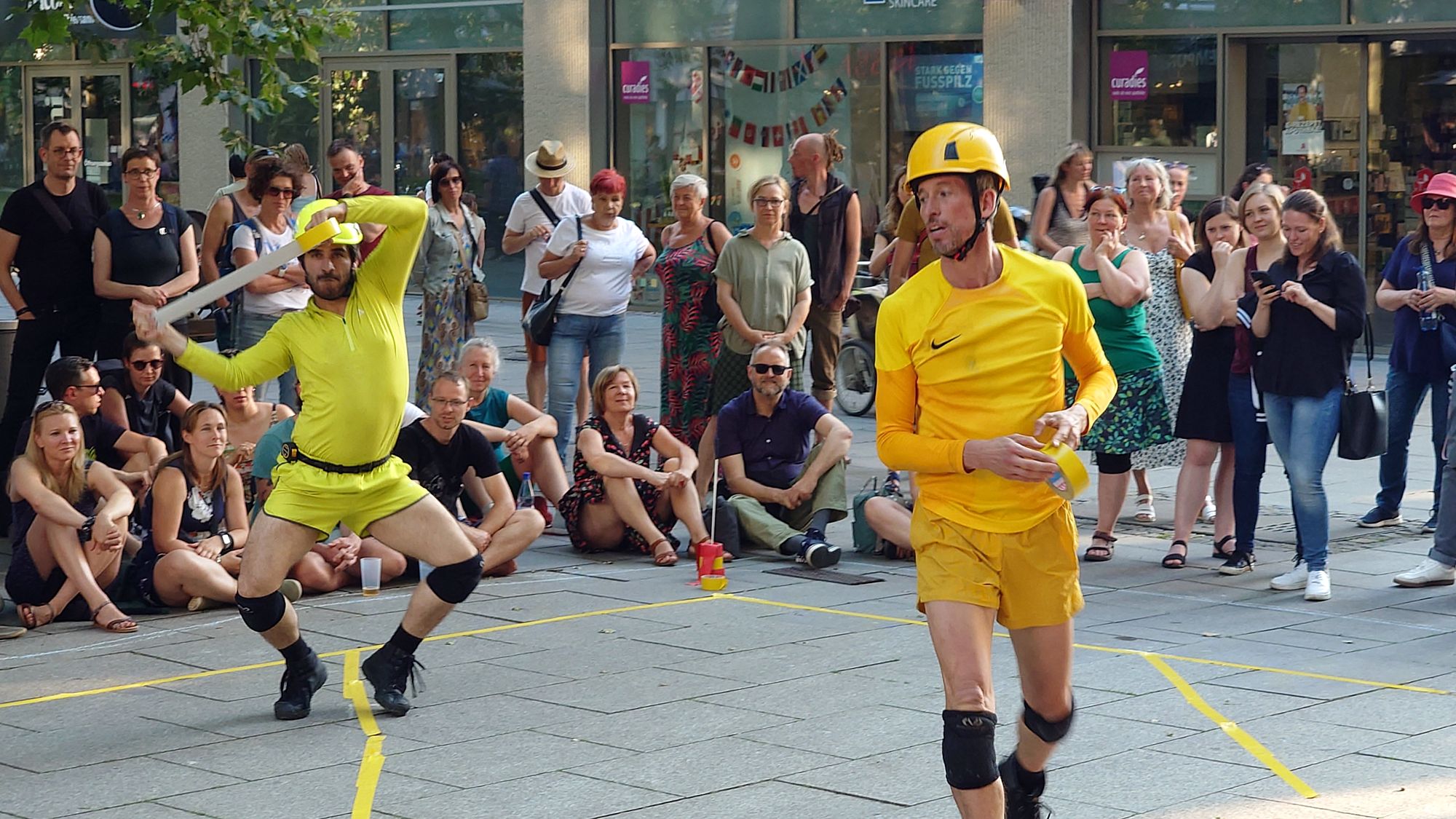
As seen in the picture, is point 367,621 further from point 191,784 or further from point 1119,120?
point 1119,120

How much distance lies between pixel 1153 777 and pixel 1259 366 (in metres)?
3.64

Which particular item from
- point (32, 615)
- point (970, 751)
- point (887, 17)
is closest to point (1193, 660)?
point (970, 751)

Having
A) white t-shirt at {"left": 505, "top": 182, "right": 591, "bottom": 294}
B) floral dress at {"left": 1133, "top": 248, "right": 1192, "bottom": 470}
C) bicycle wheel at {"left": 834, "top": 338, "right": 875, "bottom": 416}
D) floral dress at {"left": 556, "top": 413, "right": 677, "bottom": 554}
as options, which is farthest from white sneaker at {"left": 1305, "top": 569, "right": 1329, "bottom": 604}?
bicycle wheel at {"left": 834, "top": 338, "right": 875, "bottom": 416}

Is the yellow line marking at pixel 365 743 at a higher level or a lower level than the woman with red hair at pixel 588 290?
lower

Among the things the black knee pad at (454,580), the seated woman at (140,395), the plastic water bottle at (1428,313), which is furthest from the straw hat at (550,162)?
the black knee pad at (454,580)

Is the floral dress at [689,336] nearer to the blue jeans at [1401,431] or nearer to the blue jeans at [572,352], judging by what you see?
the blue jeans at [572,352]

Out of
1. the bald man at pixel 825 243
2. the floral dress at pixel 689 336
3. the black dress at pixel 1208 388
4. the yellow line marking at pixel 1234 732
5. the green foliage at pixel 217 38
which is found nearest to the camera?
the yellow line marking at pixel 1234 732

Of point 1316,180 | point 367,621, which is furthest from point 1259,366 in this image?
point 1316,180

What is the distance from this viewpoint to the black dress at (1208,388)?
32.0ft

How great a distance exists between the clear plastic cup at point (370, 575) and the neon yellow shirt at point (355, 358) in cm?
232

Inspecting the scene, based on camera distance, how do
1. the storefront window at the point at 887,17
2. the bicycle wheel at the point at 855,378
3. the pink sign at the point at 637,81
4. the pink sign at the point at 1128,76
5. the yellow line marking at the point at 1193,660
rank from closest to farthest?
1. the yellow line marking at the point at 1193,660
2. the bicycle wheel at the point at 855,378
3. the pink sign at the point at 1128,76
4. the storefront window at the point at 887,17
5. the pink sign at the point at 637,81

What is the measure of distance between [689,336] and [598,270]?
0.72 m

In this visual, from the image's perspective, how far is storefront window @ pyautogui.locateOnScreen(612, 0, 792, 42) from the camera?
2183 cm

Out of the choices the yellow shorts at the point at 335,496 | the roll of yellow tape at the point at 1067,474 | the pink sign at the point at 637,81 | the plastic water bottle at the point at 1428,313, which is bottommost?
the yellow shorts at the point at 335,496
